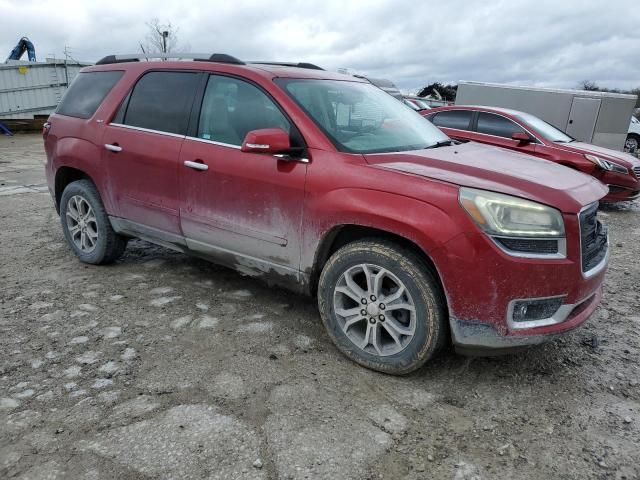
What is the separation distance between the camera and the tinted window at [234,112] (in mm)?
3230

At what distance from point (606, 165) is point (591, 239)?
20.0ft

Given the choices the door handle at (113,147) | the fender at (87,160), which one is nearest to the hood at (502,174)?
the door handle at (113,147)

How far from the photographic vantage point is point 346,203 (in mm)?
2785

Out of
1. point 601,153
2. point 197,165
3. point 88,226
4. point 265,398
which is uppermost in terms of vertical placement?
point 197,165

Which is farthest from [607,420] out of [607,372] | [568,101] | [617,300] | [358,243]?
[568,101]

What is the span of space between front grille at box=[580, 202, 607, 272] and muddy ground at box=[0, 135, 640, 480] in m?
0.71

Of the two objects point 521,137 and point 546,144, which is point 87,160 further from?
point 546,144

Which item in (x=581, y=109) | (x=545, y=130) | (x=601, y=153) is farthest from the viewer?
(x=581, y=109)

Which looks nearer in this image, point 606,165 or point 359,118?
point 359,118

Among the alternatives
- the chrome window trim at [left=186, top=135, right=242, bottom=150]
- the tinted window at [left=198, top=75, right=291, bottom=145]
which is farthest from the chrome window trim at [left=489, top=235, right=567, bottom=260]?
the chrome window trim at [left=186, top=135, right=242, bottom=150]

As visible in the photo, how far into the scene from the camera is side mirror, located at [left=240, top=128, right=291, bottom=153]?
288 cm

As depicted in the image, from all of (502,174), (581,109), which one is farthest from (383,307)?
(581,109)

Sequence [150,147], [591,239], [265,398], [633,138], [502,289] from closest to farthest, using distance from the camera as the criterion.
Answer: [502,289] → [265,398] → [591,239] → [150,147] → [633,138]

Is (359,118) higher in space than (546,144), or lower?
higher
